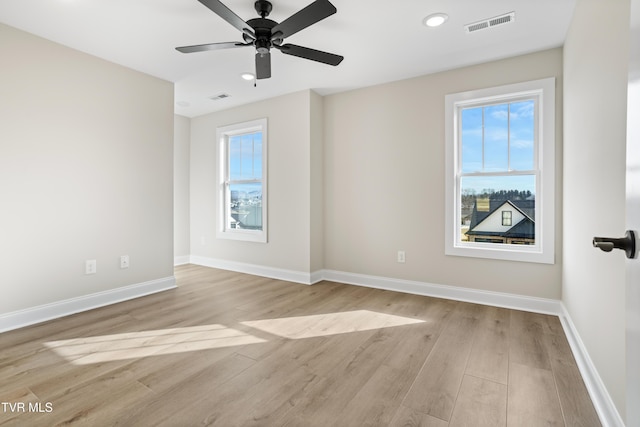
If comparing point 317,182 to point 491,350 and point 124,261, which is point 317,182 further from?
point 491,350

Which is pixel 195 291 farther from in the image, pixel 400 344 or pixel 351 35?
pixel 351 35

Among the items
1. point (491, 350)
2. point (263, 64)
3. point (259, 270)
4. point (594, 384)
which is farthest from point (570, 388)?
point (259, 270)

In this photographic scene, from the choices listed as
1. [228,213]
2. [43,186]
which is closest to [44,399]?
[43,186]

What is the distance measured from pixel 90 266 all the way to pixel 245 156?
8.61 ft

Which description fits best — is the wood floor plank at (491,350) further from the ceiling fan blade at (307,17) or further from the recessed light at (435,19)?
the recessed light at (435,19)

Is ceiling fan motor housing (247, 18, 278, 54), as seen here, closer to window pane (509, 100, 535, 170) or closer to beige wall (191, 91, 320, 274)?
beige wall (191, 91, 320, 274)

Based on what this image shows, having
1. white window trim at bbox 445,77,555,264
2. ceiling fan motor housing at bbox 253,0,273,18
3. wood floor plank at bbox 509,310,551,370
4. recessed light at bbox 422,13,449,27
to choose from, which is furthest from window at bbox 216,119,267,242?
wood floor plank at bbox 509,310,551,370

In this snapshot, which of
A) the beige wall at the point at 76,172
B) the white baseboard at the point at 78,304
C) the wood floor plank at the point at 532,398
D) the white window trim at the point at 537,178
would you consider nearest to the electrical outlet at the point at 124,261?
the beige wall at the point at 76,172

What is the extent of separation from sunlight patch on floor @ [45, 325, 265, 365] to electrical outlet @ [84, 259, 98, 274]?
0.96 metres

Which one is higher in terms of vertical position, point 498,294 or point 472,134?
point 472,134

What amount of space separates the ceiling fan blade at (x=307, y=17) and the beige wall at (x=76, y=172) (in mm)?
2206

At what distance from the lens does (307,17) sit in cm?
207

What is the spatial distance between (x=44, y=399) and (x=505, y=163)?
162 inches

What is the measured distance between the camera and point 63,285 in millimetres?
3039
